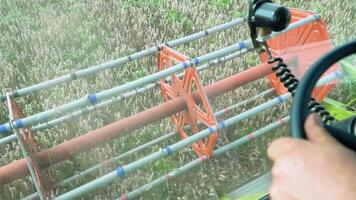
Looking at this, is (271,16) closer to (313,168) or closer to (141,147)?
(141,147)

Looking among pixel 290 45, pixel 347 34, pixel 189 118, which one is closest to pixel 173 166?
pixel 189 118

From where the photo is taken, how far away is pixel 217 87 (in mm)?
3414

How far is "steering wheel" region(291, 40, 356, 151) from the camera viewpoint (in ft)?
3.94

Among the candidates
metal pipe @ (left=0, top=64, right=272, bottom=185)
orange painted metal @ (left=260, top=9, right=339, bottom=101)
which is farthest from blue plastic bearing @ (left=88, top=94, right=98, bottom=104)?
orange painted metal @ (left=260, top=9, right=339, bottom=101)

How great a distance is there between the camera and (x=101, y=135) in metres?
2.96

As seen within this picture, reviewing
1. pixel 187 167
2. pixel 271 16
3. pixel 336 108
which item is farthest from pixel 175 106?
pixel 336 108

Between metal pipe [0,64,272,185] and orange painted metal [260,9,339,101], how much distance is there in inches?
27.3

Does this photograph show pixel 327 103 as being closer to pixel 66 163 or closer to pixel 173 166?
pixel 173 166

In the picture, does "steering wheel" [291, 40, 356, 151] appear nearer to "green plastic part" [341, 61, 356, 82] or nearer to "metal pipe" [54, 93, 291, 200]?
"metal pipe" [54, 93, 291, 200]

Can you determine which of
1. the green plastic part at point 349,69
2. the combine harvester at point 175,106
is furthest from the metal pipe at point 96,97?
the green plastic part at point 349,69

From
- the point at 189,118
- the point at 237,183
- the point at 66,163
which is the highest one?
the point at 189,118

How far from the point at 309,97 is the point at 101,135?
1924 mm

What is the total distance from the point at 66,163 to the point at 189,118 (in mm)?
1098

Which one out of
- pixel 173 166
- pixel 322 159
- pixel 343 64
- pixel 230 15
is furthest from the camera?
pixel 230 15
